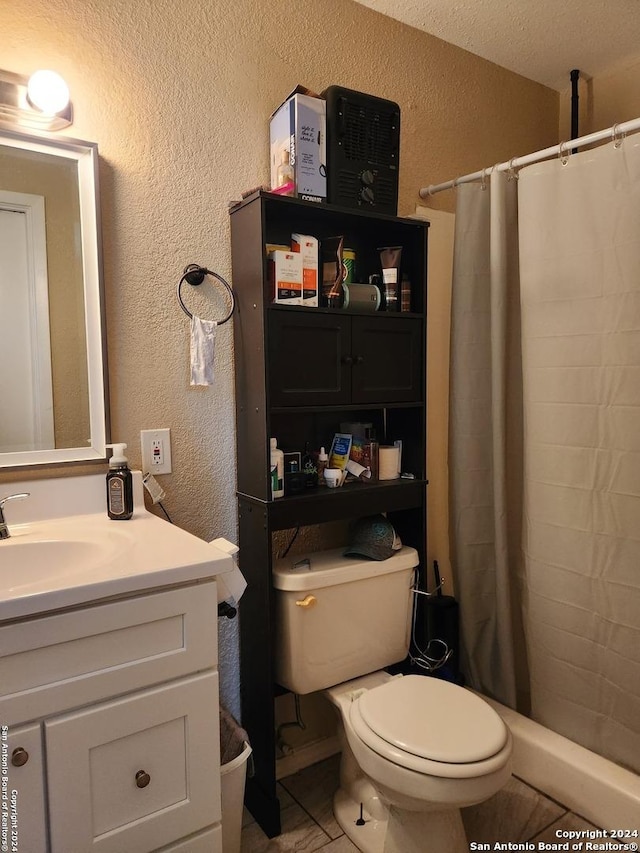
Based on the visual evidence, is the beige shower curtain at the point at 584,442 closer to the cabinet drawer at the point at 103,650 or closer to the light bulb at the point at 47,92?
the cabinet drawer at the point at 103,650

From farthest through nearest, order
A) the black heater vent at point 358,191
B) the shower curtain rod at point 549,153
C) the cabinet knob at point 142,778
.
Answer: the black heater vent at point 358,191
the shower curtain rod at point 549,153
the cabinet knob at point 142,778

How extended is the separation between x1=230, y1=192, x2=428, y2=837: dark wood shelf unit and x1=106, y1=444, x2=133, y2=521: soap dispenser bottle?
1.11 ft

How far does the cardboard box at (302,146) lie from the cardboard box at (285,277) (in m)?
0.18

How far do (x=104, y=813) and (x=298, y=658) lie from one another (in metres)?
0.62

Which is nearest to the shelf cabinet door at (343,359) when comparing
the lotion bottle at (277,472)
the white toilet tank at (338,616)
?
the lotion bottle at (277,472)

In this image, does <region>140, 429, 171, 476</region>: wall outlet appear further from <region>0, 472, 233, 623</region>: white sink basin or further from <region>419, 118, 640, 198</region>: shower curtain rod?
<region>419, 118, 640, 198</region>: shower curtain rod

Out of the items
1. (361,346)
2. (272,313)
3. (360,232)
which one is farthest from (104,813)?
(360,232)

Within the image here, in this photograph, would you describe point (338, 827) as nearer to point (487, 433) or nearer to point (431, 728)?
point (431, 728)

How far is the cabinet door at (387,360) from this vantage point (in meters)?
1.66

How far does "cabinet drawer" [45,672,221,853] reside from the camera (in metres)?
0.99

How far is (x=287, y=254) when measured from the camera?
5.05ft

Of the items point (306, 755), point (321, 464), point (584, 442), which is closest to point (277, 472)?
point (321, 464)

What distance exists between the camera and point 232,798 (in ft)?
4.46

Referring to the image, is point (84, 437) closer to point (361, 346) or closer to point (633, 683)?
point (361, 346)
